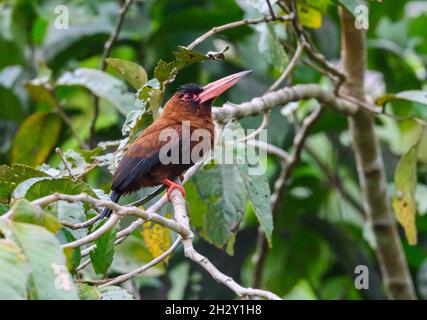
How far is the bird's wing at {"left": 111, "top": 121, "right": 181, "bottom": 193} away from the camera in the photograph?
9.04ft

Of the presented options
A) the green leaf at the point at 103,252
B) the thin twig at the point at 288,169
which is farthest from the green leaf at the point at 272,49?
the green leaf at the point at 103,252

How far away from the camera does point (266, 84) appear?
191 inches

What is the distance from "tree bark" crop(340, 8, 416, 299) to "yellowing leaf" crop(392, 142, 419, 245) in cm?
48

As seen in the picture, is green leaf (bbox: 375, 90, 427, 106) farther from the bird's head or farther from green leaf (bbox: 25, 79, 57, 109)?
green leaf (bbox: 25, 79, 57, 109)

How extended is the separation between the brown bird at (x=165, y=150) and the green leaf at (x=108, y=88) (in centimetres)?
62

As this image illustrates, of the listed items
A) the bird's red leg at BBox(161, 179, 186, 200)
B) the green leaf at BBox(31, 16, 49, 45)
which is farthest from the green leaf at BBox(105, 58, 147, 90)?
the green leaf at BBox(31, 16, 49, 45)

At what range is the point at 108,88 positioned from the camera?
3.74 m

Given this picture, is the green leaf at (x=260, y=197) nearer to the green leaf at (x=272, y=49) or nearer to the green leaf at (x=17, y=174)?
the green leaf at (x=272, y=49)

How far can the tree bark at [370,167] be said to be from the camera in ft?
12.2

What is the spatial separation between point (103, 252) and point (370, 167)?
2.09m

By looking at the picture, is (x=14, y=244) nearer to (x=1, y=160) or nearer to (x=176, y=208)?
(x=176, y=208)

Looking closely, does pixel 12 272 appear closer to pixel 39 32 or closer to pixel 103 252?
pixel 103 252
